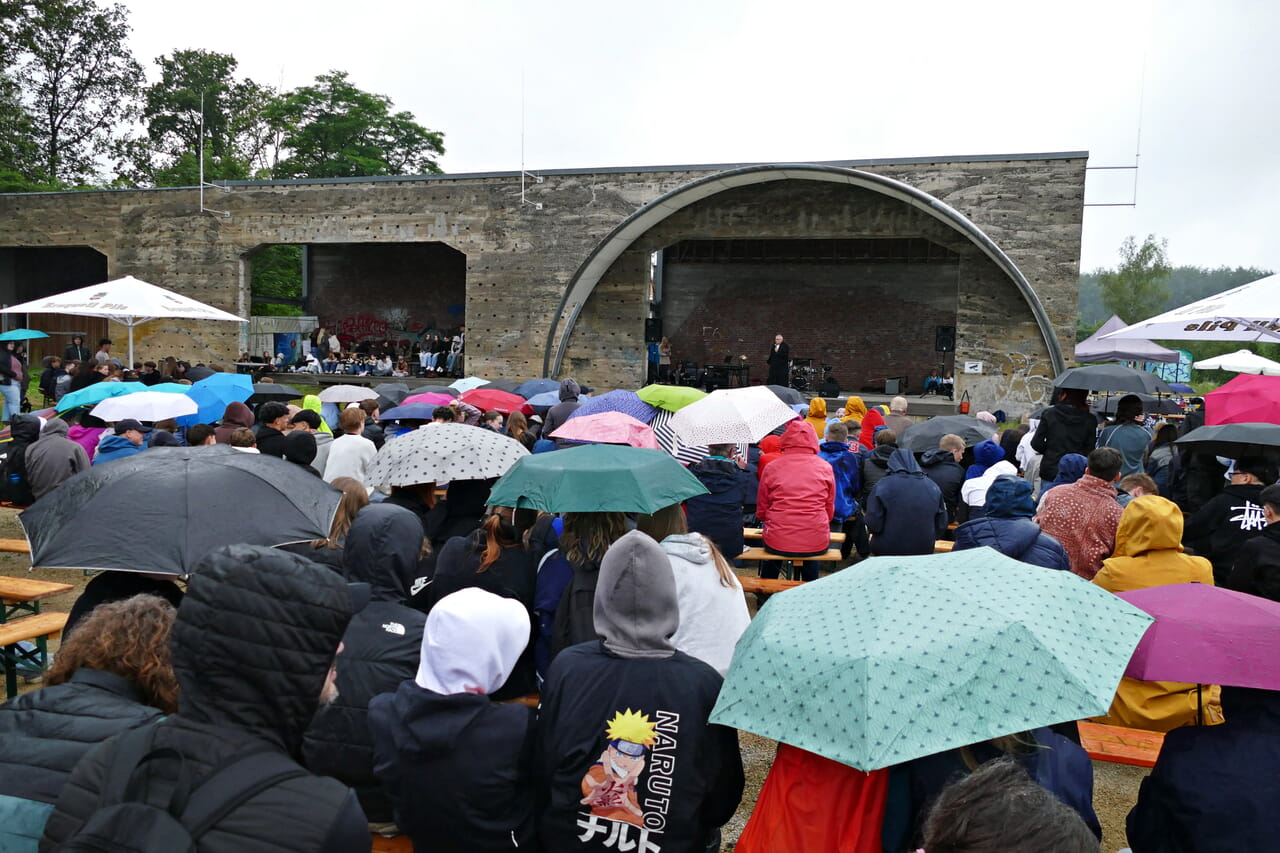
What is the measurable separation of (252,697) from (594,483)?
265 cm

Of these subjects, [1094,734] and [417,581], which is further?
[417,581]

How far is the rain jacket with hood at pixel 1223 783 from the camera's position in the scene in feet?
7.83

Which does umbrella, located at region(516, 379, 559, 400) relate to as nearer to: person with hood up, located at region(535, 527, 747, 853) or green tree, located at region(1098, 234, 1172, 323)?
person with hood up, located at region(535, 527, 747, 853)

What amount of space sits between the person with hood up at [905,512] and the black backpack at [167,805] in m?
5.30

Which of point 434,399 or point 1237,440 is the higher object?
point 1237,440

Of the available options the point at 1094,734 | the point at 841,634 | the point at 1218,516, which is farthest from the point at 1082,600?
the point at 1218,516

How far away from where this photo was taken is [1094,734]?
3896 millimetres

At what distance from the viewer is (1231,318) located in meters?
5.79

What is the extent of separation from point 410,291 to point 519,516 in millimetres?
26484

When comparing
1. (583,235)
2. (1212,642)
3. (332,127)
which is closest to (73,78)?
(332,127)

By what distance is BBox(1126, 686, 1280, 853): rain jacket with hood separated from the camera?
7.83 ft

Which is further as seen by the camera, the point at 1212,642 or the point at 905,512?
the point at 905,512

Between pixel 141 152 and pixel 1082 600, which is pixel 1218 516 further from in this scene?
pixel 141 152

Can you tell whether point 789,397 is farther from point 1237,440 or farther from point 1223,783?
point 1223,783
